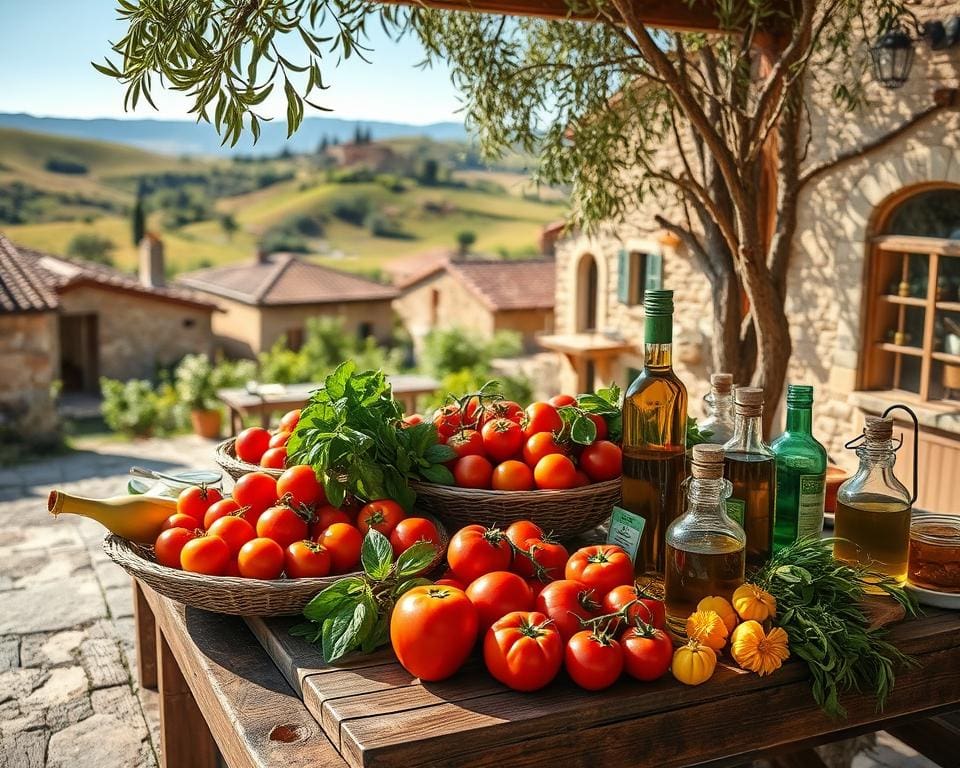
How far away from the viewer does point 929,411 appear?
6.03m

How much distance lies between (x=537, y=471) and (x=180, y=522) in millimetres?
808

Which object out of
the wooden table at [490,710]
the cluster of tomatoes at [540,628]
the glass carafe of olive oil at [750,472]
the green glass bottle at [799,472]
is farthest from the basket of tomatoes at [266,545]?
the green glass bottle at [799,472]

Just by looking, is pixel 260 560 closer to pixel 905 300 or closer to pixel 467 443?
pixel 467 443

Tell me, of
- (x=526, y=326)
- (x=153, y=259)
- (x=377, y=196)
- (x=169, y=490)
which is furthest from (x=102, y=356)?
(x=377, y=196)

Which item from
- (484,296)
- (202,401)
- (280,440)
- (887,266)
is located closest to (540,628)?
(280,440)

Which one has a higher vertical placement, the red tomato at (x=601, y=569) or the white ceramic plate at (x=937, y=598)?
the red tomato at (x=601, y=569)

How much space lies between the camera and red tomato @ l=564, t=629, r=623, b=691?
5.08 ft

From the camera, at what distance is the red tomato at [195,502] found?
7.06 ft

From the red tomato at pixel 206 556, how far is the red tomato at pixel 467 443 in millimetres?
577

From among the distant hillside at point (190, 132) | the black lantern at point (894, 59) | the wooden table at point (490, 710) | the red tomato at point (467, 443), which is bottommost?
the wooden table at point (490, 710)

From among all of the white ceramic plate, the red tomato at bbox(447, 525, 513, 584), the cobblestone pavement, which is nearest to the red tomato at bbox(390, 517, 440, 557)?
the red tomato at bbox(447, 525, 513, 584)

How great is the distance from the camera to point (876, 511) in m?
1.92

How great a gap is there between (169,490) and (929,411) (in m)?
5.19

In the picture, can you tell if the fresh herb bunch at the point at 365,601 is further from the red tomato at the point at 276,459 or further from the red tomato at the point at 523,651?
the red tomato at the point at 276,459
